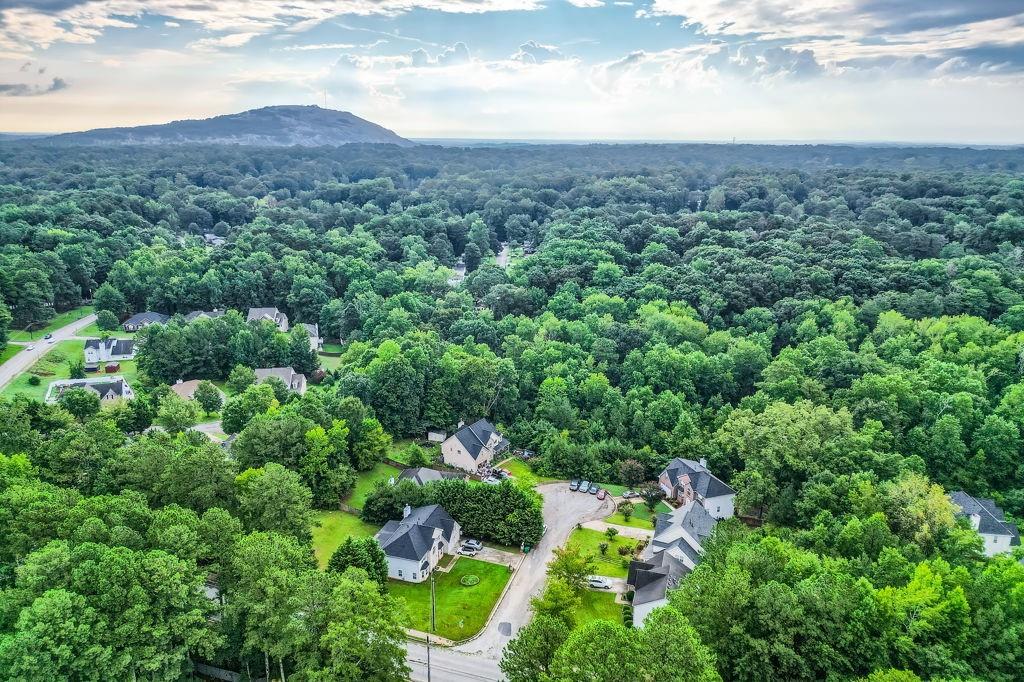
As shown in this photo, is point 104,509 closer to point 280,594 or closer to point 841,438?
point 280,594

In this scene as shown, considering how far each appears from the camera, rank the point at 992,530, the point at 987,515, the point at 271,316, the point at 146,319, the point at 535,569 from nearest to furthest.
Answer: the point at 535,569
the point at 992,530
the point at 987,515
the point at 146,319
the point at 271,316

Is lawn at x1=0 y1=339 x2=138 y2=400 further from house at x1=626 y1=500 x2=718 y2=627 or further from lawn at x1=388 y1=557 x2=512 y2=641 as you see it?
house at x1=626 y1=500 x2=718 y2=627

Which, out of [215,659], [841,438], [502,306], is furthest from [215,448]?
[502,306]

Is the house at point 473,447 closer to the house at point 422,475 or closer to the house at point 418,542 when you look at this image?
the house at point 422,475

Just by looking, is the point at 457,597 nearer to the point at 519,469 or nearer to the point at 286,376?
the point at 519,469

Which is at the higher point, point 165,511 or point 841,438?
point 165,511

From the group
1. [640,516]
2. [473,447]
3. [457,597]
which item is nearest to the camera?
[457,597]

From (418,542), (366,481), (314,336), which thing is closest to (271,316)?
(314,336)
